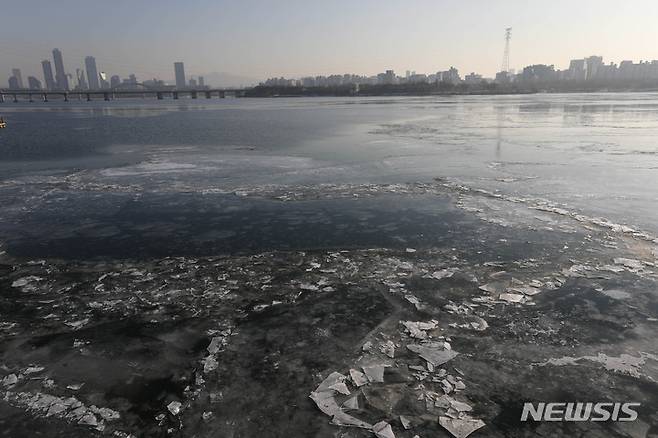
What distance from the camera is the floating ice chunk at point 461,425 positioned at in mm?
3719

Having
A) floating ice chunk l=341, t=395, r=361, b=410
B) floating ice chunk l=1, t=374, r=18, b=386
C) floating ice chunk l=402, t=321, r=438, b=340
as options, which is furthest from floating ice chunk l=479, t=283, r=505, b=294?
floating ice chunk l=1, t=374, r=18, b=386

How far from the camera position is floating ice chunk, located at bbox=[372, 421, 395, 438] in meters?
3.70

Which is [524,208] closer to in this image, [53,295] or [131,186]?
[53,295]

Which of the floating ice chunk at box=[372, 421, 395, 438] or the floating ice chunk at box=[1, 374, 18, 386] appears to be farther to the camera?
the floating ice chunk at box=[1, 374, 18, 386]

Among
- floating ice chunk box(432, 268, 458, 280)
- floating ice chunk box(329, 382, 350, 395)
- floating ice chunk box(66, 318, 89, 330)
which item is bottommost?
floating ice chunk box(329, 382, 350, 395)

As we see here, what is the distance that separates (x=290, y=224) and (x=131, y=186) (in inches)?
284

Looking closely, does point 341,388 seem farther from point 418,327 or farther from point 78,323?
point 78,323

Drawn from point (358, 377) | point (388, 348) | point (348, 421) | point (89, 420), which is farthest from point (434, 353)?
point (89, 420)

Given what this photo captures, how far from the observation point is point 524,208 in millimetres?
10789

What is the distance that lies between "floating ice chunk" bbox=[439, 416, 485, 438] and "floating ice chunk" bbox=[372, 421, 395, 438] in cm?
49

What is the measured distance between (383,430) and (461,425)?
0.72 metres

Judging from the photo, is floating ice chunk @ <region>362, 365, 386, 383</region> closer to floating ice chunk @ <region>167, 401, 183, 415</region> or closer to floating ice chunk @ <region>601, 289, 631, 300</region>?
floating ice chunk @ <region>167, 401, 183, 415</region>

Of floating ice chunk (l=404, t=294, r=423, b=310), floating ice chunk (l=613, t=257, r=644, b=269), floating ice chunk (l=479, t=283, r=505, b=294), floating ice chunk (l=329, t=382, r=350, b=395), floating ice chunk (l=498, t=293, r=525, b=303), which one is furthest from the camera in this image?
floating ice chunk (l=613, t=257, r=644, b=269)

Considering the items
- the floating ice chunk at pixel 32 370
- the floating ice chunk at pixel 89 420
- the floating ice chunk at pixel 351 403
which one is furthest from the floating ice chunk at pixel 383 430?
the floating ice chunk at pixel 32 370
